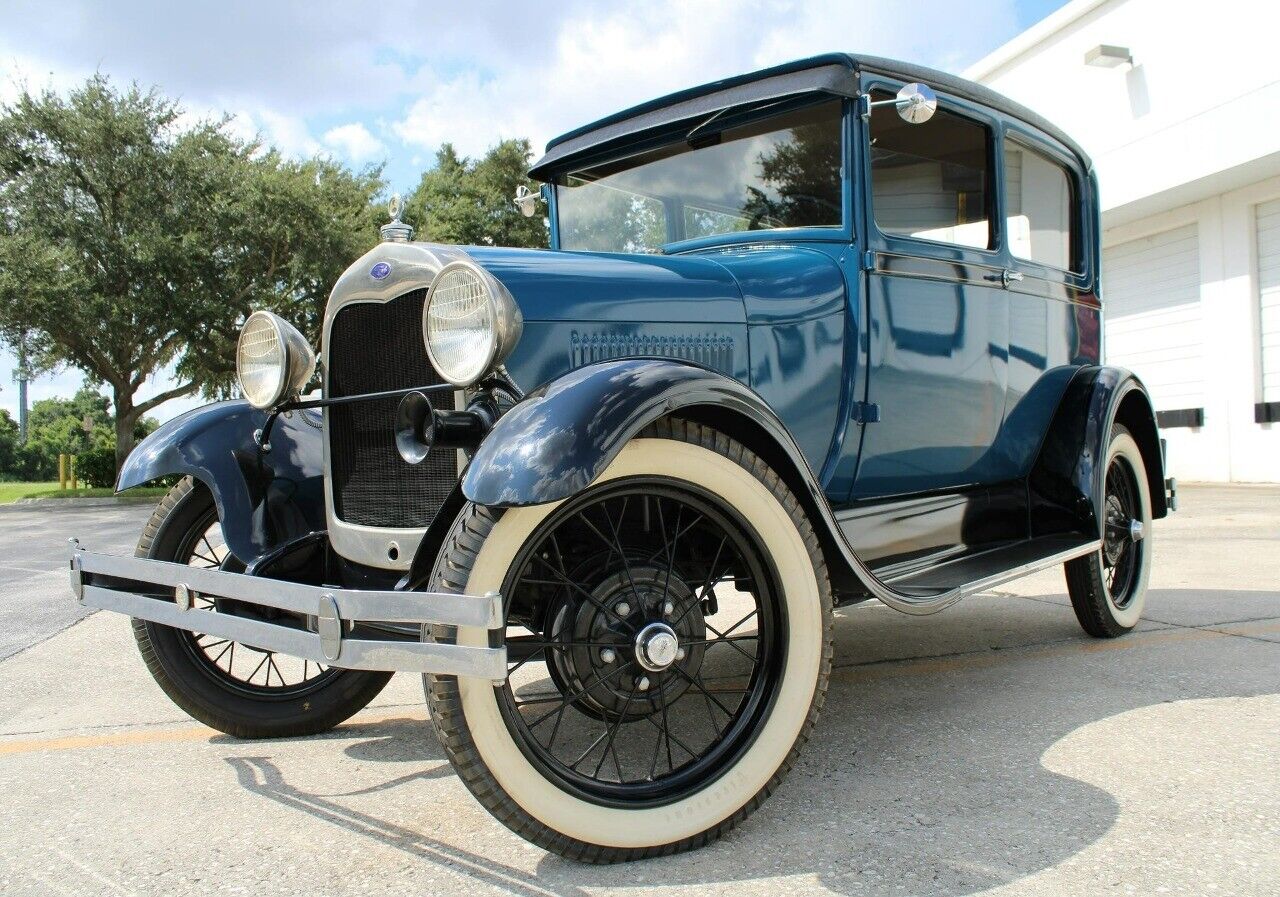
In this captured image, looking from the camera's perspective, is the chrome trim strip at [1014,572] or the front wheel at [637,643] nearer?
the front wheel at [637,643]

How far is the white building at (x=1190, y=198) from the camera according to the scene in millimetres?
11195

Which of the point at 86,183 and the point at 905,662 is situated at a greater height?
the point at 86,183

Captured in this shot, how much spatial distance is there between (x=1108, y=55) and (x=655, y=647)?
13.5 meters

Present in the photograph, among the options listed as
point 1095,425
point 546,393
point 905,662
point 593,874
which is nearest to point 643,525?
point 546,393

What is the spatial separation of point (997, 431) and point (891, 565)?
0.83 metres

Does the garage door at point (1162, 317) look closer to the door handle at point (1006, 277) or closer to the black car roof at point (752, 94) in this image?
the door handle at point (1006, 277)

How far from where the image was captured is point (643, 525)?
2.34 meters

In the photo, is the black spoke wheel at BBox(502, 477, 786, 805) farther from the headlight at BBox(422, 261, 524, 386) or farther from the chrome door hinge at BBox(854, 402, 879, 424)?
the chrome door hinge at BBox(854, 402, 879, 424)

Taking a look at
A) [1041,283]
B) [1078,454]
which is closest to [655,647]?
[1078,454]

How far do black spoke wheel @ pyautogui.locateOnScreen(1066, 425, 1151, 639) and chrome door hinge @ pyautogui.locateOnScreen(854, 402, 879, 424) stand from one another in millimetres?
1393

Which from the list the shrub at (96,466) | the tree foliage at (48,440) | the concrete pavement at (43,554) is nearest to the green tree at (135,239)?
the shrub at (96,466)

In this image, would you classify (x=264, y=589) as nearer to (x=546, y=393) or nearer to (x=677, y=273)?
(x=546, y=393)

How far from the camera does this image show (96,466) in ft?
71.8

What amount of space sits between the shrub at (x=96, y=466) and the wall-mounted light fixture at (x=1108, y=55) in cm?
2092
